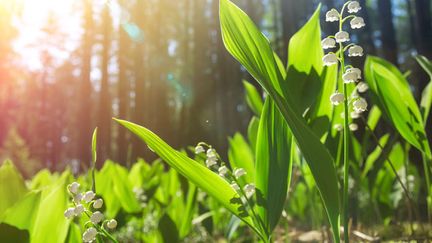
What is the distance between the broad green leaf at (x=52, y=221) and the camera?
861 mm

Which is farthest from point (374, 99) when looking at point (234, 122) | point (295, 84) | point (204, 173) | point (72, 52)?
point (72, 52)

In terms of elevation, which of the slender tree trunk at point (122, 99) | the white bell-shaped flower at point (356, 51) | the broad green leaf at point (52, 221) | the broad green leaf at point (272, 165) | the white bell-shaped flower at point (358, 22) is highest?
the white bell-shaped flower at point (358, 22)

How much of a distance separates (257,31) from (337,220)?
14.3 inches

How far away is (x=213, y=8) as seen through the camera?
1427 cm

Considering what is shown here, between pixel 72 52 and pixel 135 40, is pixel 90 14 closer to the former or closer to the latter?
pixel 135 40

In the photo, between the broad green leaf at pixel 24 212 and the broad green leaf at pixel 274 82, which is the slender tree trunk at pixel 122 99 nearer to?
the broad green leaf at pixel 24 212

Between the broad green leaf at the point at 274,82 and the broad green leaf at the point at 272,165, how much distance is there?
0.41ft

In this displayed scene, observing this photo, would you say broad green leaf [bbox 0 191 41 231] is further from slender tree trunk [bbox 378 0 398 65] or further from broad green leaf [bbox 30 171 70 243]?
slender tree trunk [bbox 378 0 398 65]

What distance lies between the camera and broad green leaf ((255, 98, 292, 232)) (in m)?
0.85

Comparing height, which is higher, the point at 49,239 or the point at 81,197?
the point at 81,197

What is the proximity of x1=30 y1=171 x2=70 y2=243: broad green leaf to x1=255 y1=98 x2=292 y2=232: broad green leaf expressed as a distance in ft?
1.30

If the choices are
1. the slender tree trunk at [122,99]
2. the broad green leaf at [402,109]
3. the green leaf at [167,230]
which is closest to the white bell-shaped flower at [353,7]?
the broad green leaf at [402,109]

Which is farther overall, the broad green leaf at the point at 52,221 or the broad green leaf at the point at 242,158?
the broad green leaf at the point at 242,158

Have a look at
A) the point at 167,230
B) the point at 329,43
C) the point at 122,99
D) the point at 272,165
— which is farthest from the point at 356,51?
the point at 122,99
